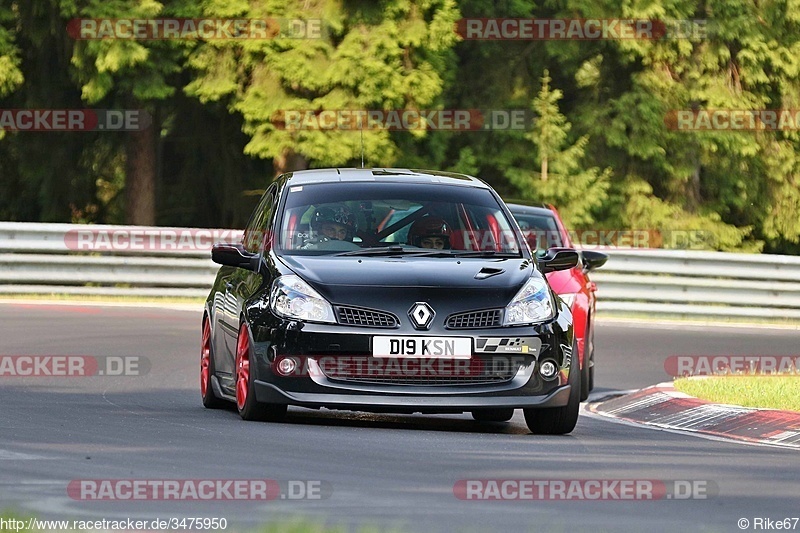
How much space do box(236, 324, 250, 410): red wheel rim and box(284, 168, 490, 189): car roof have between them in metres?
1.41

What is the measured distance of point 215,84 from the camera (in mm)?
33906

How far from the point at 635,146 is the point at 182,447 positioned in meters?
30.2

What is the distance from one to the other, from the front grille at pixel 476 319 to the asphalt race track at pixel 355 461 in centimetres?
66

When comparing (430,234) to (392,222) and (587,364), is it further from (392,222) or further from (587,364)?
(587,364)

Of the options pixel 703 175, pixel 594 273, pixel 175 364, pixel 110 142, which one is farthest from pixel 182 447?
pixel 703 175

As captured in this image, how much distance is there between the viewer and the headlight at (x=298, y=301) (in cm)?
1104

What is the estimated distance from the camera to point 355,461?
31.0 feet

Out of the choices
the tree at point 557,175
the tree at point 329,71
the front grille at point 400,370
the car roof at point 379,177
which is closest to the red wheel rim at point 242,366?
the front grille at point 400,370

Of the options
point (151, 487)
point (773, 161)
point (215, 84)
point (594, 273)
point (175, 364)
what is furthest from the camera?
point (773, 161)

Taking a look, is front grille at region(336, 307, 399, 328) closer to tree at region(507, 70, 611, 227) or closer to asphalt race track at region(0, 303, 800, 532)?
asphalt race track at region(0, 303, 800, 532)

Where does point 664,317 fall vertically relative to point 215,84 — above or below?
below

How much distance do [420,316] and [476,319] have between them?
1.17 ft

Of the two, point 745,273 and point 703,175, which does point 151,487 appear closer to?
point 745,273

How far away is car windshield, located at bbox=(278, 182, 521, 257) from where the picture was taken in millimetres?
11992
